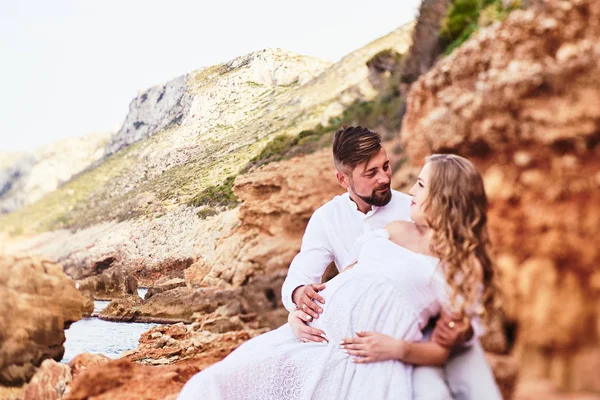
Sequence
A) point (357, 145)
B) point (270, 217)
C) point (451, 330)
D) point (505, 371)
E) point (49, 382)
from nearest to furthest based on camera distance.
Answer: point (451, 330), point (357, 145), point (505, 371), point (49, 382), point (270, 217)

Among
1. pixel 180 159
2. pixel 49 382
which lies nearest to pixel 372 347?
pixel 180 159

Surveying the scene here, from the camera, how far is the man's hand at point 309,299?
3113 millimetres

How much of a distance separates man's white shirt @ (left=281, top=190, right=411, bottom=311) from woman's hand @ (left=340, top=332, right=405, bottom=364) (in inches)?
24.5

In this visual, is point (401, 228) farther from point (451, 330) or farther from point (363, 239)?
point (451, 330)

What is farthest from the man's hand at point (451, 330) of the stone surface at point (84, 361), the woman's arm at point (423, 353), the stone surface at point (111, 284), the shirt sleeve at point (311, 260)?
the stone surface at point (84, 361)

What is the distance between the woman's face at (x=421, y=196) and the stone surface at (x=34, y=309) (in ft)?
6.95

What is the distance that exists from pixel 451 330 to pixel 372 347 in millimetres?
355

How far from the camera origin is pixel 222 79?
4.02 m

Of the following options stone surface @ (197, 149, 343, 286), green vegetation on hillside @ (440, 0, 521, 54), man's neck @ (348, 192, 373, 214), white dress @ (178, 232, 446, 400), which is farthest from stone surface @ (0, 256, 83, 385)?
green vegetation on hillside @ (440, 0, 521, 54)

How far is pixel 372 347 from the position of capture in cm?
269

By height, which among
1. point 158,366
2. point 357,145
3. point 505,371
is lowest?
point 505,371

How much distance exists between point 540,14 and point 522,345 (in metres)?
1.73

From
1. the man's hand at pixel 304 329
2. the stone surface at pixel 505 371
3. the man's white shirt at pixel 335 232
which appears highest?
the man's white shirt at pixel 335 232

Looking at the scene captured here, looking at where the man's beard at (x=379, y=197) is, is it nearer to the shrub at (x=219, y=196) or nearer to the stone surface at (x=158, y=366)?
the shrub at (x=219, y=196)
